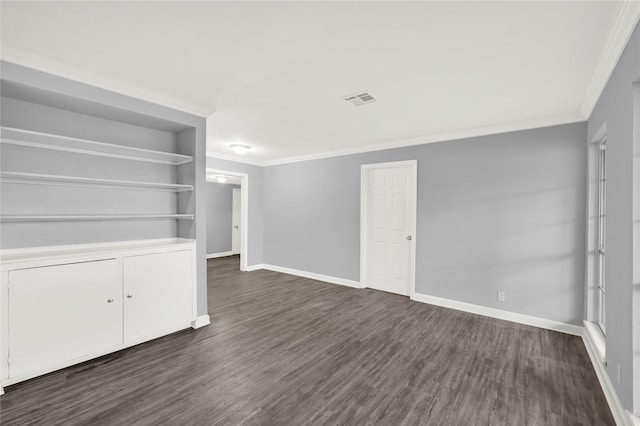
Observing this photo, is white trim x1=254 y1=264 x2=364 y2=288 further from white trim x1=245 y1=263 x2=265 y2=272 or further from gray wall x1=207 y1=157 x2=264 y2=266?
gray wall x1=207 y1=157 x2=264 y2=266

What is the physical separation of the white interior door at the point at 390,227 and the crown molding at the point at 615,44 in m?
2.27

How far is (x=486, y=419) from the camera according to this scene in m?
1.98

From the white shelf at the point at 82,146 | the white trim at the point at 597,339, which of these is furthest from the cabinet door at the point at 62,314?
the white trim at the point at 597,339

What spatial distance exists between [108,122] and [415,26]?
3.14 meters

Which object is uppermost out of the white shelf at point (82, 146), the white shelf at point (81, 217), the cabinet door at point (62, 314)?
the white shelf at point (82, 146)

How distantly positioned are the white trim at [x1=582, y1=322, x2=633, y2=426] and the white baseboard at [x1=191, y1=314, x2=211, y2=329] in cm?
367

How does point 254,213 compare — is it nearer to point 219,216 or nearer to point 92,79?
point 219,216

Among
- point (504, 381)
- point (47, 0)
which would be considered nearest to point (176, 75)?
point (47, 0)

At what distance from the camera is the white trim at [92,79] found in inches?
86.8

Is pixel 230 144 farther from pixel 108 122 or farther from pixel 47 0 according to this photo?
pixel 47 0

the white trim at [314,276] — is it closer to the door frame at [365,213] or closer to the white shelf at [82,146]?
the door frame at [365,213]

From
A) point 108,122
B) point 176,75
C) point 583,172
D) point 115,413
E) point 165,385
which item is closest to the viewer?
point 115,413

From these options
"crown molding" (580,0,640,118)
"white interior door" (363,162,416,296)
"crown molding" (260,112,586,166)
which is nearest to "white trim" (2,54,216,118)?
"crown molding" (260,112,586,166)

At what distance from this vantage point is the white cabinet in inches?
88.0
